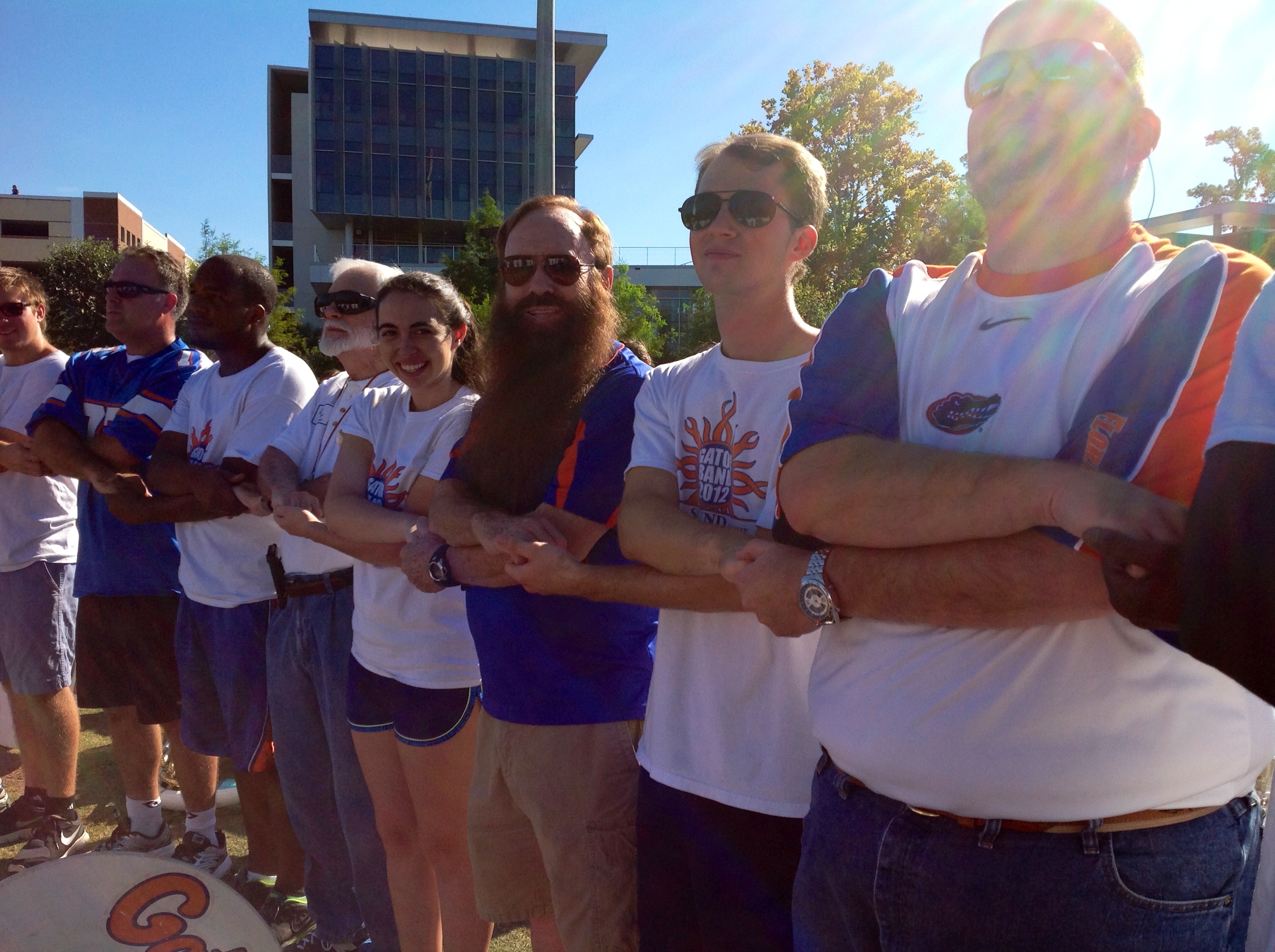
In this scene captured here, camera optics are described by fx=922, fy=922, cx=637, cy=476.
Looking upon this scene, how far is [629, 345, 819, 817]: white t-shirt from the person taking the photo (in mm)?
1940

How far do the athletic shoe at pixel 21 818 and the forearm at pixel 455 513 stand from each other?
3.42 meters

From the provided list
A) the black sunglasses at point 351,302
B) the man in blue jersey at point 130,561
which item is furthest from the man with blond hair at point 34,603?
the black sunglasses at point 351,302

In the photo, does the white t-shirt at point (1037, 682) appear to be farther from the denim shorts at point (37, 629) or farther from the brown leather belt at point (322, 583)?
the denim shorts at point (37, 629)

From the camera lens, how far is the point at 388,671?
2.81 metres

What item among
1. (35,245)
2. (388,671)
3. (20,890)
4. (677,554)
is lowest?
(20,890)

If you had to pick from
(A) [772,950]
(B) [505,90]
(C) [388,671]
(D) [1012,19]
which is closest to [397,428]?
(C) [388,671]

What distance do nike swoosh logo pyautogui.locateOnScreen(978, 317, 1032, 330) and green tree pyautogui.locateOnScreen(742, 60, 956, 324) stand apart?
1853 centimetres

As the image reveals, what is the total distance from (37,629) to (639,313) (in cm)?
2110

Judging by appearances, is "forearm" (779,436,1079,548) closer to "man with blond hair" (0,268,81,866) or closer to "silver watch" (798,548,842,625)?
"silver watch" (798,548,842,625)

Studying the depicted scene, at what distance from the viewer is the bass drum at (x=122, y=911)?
91.2 inches

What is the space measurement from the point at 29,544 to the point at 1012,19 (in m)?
4.82

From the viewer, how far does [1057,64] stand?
144 cm

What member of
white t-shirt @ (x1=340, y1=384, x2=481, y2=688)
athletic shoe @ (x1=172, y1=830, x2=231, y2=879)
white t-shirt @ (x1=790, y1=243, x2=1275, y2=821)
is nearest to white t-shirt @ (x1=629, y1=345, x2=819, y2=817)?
white t-shirt @ (x1=790, y1=243, x2=1275, y2=821)

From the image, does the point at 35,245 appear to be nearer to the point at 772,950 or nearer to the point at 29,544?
the point at 29,544
